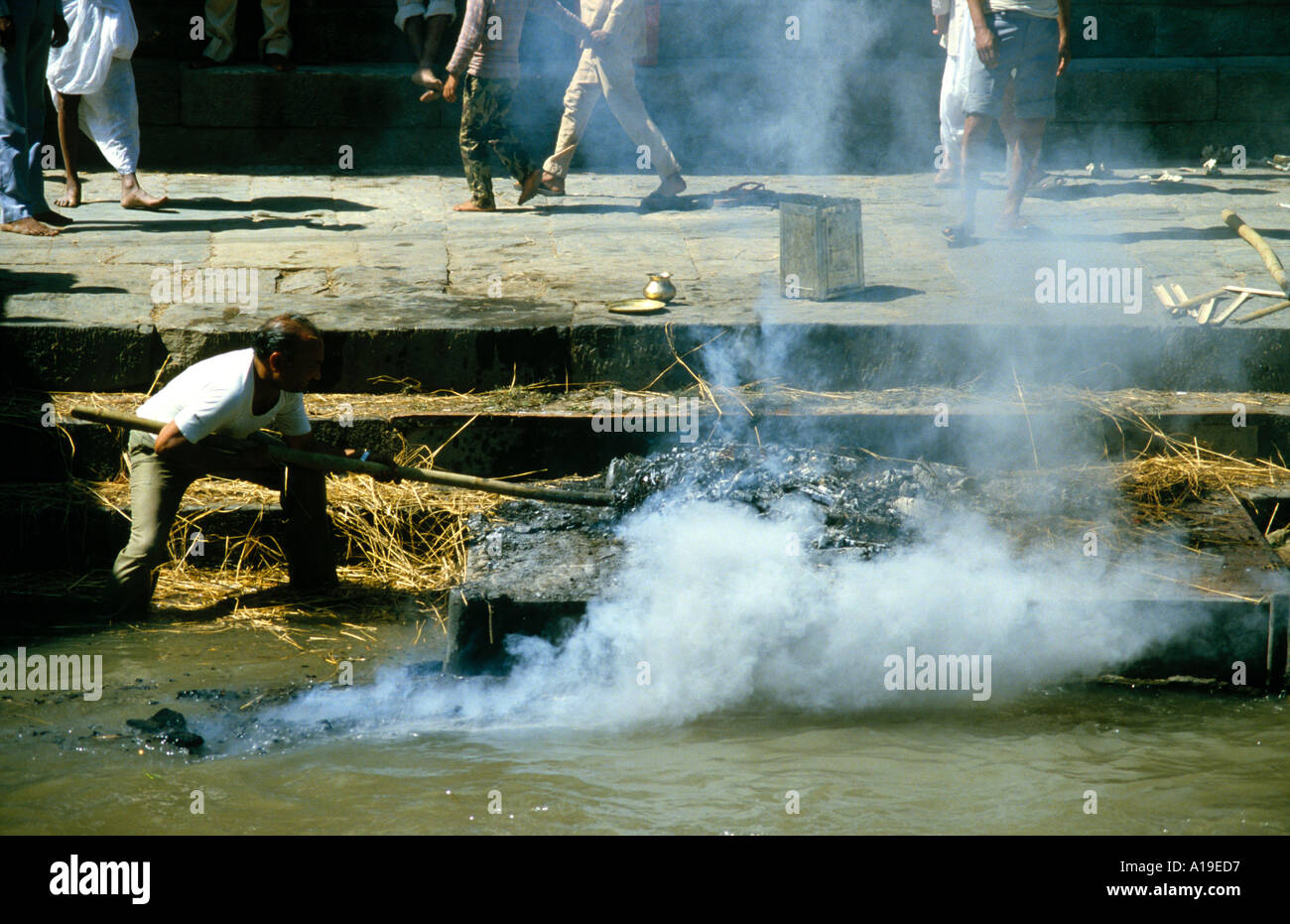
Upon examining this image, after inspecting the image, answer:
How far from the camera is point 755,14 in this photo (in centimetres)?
1113

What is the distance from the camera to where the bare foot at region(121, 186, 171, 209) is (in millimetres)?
8734

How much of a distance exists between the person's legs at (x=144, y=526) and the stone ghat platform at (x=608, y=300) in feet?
3.18

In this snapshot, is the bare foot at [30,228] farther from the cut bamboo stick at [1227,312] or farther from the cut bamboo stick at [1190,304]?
the cut bamboo stick at [1227,312]

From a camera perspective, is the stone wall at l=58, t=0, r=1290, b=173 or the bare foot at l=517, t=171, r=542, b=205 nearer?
the bare foot at l=517, t=171, r=542, b=205

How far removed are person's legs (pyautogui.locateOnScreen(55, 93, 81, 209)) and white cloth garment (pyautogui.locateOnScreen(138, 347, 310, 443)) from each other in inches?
153

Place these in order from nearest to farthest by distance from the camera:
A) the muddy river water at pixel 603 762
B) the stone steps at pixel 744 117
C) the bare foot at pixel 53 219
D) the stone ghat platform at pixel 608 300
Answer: the muddy river water at pixel 603 762
the stone ghat platform at pixel 608 300
the bare foot at pixel 53 219
the stone steps at pixel 744 117

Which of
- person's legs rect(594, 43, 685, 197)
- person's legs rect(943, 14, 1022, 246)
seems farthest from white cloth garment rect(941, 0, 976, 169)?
person's legs rect(594, 43, 685, 197)

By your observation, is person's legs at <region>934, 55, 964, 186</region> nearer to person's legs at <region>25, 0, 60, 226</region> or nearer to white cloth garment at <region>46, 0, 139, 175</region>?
white cloth garment at <region>46, 0, 139, 175</region>

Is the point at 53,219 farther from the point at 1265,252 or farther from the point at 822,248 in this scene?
the point at 1265,252

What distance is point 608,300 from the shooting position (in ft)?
22.6

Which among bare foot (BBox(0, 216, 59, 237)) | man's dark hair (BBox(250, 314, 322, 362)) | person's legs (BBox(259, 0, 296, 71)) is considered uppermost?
person's legs (BBox(259, 0, 296, 71))

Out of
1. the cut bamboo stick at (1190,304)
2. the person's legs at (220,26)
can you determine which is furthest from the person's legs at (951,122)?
the person's legs at (220,26)

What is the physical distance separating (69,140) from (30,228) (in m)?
0.92

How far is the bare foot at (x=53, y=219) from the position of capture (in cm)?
824
